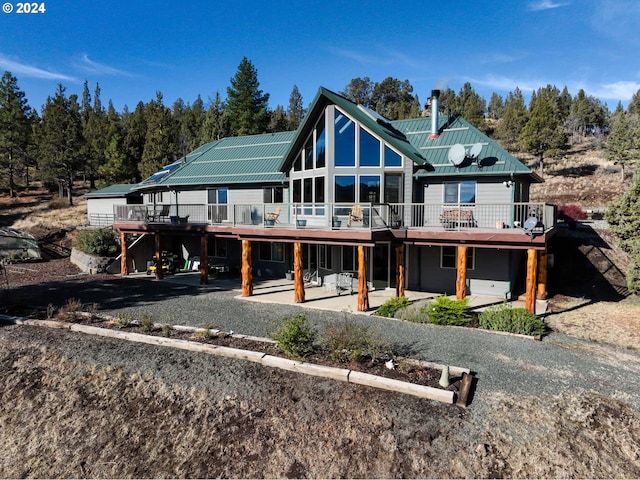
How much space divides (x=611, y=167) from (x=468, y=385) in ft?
201

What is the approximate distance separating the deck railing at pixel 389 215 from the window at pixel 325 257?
2.26 meters

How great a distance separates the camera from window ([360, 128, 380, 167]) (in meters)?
16.1

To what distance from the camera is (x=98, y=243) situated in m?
22.5

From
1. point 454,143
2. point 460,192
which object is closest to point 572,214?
point 454,143

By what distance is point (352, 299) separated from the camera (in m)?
15.5

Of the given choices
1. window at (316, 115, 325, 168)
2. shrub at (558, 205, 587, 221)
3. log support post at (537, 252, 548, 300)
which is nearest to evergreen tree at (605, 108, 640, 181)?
shrub at (558, 205, 587, 221)

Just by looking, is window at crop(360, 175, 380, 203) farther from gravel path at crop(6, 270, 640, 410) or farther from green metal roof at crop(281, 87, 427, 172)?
gravel path at crop(6, 270, 640, 410)

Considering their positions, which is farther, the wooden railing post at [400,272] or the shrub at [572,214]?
the shrub at [572,214]

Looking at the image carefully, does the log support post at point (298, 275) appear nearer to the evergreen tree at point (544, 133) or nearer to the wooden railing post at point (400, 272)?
the wooden railing post at point (400, 272)

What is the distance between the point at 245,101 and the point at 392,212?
38537 millimetres

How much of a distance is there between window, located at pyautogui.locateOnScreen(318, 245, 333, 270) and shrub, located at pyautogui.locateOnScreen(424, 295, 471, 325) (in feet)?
22.8

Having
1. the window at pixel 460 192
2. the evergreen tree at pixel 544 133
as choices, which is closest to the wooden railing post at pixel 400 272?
the window at pixel 460 192

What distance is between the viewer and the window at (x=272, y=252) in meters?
20.8

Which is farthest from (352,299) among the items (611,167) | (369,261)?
(611,167)
